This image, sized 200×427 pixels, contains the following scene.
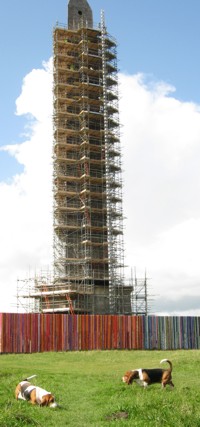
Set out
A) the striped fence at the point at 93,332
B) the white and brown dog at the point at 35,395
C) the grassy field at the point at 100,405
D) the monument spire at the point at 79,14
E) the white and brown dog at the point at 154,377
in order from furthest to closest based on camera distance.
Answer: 1. the monument spire at the point at 79,14
2. the striped fence at the point at 93,332
3. the white and brown dog at the point at 154,377
4. the white and brown dog at the point at 35,395
5. the grassy field at the point at 100,405

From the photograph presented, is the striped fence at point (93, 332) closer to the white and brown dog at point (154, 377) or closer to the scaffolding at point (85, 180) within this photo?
the scaffolding at point (85, 180)

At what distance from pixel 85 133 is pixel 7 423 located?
158 feet

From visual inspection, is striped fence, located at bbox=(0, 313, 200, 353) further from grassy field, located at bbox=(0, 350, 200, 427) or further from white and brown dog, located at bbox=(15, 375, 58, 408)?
white and brown dog, located at bbox=(15, 375, 58, 408)

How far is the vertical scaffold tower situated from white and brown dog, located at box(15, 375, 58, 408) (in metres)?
36.7

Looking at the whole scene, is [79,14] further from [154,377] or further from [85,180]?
[154,377]

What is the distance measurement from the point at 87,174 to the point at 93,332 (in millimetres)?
22679

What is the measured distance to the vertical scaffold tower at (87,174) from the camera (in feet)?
173

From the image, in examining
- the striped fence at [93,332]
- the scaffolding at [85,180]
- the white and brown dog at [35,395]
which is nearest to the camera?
the white and brown dog at [35,395]

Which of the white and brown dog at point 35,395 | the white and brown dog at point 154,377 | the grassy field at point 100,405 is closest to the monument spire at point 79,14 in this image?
the grassy field at point 100,405

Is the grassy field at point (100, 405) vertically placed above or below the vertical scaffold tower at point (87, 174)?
below

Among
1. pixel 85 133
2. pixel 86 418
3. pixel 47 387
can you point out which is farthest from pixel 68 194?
pixel 86 418

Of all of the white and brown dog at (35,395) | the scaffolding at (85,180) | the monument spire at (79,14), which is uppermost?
the monument spire at (79,14)

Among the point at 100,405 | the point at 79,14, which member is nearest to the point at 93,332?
the point at 100,405

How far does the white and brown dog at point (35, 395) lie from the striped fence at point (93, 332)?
21048 mm
